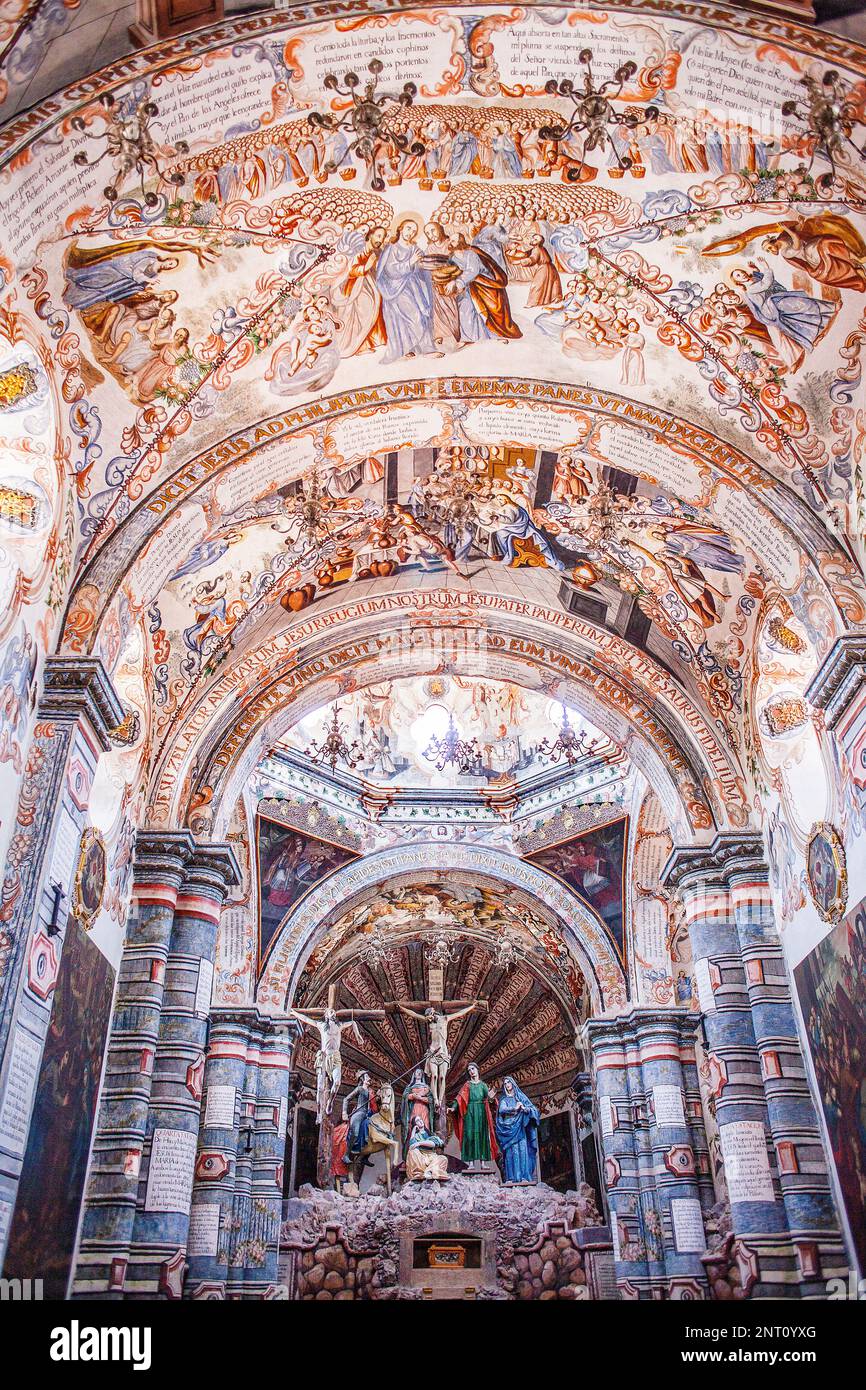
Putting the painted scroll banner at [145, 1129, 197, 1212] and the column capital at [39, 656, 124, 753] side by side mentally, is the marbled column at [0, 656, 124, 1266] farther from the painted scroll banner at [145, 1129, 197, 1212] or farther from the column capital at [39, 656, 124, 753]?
the painted scroll banner at [145, 1129, 197, 1212]

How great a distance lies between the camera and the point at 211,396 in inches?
364

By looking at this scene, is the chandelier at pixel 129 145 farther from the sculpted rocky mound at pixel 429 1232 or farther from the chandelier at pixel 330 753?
the sculpted rocky mound at pixel 429 1232

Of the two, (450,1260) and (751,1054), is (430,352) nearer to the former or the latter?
(751,1054)

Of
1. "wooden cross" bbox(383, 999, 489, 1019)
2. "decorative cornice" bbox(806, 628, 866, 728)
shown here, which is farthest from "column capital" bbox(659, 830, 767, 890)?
"wooden cross" bbox(383, 999, 489, 1019)

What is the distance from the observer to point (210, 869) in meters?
11.7

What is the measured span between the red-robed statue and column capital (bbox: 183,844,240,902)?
581 inches

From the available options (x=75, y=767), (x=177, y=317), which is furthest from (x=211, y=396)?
(x=75, y=767)

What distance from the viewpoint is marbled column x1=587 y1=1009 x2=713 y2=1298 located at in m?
14.9

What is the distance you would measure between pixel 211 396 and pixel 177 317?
0.80 metres

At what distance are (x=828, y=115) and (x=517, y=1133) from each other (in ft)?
69.9

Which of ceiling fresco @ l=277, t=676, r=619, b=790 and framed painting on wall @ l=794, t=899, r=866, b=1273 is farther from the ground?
ceiling fresco @ l=277, t=676, r=619, b=790

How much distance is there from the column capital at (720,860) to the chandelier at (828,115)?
267 inches

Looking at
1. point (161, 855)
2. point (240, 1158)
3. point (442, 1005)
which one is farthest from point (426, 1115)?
point (161, 855)
